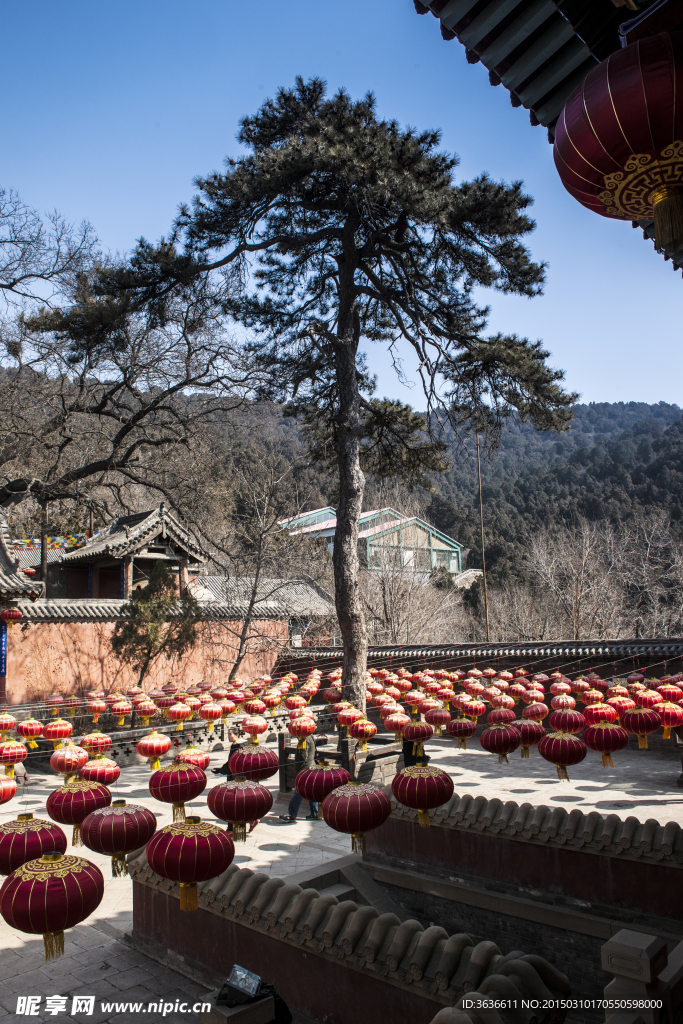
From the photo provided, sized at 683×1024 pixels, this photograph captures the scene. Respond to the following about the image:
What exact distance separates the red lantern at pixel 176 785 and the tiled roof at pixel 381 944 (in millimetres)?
1259

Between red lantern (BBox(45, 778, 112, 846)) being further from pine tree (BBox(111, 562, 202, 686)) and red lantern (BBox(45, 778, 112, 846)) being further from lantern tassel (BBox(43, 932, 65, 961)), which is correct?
pine tree (BBox(111, 562, 202, 686))

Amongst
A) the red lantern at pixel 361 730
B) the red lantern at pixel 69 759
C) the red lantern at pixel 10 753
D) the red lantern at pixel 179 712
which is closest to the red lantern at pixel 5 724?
the red lantern at pixel 10 753

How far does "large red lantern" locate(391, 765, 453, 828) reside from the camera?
6863 millimetres

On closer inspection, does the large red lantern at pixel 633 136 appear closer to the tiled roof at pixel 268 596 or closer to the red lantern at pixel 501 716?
the red lantern at pixel 501 716

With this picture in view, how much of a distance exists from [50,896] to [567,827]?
17.1 feet

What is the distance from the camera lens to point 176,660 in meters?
20.8

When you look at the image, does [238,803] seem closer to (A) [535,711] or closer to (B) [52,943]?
(B) [52,943]

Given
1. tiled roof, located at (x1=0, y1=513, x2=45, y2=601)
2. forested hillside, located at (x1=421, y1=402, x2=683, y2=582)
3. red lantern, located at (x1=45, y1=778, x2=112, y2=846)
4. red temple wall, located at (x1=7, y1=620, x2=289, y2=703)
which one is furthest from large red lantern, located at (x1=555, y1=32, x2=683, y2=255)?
forested hillside, located at (x1=421, y1=402, x2=683, y2=582)

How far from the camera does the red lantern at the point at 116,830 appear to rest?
238 inches

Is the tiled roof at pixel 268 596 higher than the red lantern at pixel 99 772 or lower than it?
higher

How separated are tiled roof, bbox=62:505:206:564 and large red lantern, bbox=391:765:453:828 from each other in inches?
635

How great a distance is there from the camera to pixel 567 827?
7.13m

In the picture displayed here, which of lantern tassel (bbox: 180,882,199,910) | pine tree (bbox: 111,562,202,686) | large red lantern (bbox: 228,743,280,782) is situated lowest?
lantern tassel (bbox: 180,882,199,910)

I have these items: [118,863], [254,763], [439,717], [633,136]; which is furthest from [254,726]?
[633,136]
